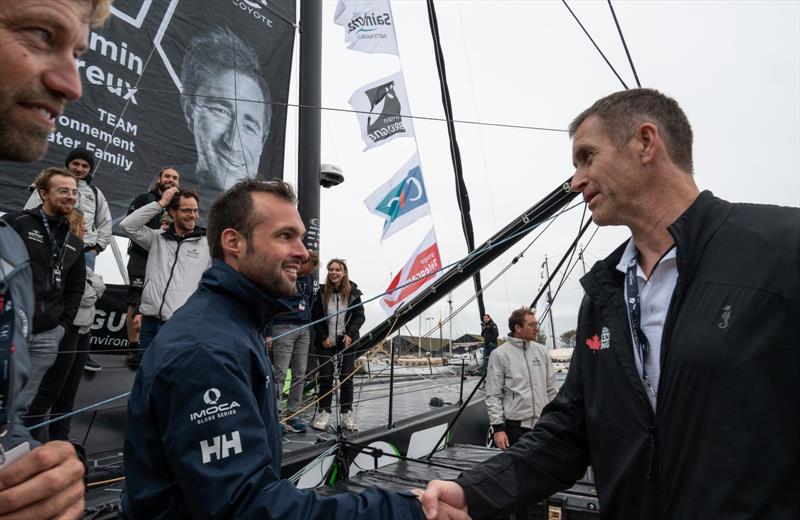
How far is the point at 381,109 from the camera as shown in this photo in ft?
22.8

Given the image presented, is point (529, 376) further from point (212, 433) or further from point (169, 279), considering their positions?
point (212, 433)

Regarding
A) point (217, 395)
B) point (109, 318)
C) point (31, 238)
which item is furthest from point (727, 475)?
point (109, 318)

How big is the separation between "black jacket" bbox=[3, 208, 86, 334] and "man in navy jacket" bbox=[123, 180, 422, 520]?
1.86 m

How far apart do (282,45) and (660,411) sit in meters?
7.00

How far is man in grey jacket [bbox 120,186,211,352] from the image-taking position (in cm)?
376

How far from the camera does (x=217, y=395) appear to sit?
1.38m

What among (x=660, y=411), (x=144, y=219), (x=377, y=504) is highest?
(x=144, y=219)

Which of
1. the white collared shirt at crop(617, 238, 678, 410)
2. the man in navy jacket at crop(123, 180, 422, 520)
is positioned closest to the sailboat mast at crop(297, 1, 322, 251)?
the man in navy jacket at crop(123, 180, 422, 520)

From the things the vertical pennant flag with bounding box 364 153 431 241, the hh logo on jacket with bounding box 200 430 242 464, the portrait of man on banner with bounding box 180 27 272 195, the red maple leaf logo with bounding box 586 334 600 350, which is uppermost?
the portrait of man on banner with bounding box 180 27 272 195

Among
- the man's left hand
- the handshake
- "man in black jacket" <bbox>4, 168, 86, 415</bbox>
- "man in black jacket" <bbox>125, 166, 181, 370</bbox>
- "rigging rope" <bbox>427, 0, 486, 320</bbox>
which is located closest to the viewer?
the man's left hand

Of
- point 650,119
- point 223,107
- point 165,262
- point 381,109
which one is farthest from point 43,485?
point 381,109

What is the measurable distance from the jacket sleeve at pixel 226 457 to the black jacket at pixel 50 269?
6.79 feet

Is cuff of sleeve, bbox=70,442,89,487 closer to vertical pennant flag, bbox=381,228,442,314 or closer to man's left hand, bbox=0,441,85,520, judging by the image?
man's left hand, bbox=0,441,85,520

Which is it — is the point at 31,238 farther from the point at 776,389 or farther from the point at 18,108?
the point at 776,389
